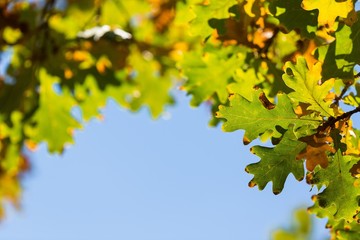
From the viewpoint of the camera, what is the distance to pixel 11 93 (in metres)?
4.61

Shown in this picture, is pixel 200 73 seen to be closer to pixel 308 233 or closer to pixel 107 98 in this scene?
pixel 107 98

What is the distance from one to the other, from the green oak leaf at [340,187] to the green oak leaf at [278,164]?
8cm

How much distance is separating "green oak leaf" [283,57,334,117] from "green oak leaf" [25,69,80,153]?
2.69 m

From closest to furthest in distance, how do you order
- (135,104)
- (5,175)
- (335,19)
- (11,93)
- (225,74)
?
1. (335,19)
2. (225,74)
3. (11,93)
4. (135,104)
5. (5,175)

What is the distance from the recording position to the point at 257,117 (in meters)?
2.10

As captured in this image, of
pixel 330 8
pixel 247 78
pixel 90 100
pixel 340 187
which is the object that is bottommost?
pixel 340 187

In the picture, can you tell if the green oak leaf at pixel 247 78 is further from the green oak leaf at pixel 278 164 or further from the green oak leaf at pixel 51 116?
the green oak leaf at pixel 51 116

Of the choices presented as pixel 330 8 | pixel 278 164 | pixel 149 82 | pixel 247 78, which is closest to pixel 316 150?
pixel 278 164

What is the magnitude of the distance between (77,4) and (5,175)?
2.21 metres

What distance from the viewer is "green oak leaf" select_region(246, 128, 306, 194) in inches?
81.1

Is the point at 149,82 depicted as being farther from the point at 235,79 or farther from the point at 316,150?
the point at 316,150

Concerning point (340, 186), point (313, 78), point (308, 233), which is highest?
point (308, 233)

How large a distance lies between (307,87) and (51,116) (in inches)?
110

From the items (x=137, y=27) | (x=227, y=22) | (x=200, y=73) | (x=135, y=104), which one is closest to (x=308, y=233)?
(x=135, y=104)
